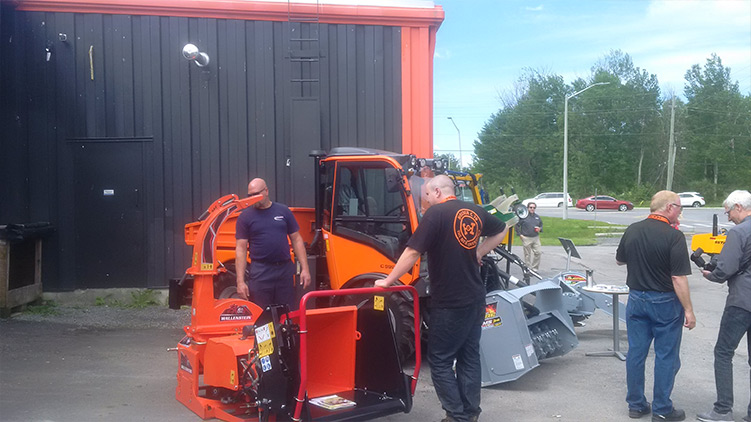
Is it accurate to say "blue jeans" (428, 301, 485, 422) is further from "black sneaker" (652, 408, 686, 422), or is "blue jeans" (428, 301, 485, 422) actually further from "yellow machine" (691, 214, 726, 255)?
"yellow machine" (691, 214, 726, 255)

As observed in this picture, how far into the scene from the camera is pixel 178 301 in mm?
6844

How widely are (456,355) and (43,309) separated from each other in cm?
742

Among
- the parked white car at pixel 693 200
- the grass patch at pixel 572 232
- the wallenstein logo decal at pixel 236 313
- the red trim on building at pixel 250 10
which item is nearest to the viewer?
the wallenstein logo decal at pixel 236 313

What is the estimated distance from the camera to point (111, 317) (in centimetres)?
983

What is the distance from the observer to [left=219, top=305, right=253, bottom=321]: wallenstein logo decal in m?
5.98

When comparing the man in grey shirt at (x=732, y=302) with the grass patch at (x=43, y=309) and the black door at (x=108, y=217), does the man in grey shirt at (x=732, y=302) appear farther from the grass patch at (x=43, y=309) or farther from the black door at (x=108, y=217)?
the grass patch at (x=43, y=309)

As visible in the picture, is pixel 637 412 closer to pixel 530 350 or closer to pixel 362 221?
pixel 530 350

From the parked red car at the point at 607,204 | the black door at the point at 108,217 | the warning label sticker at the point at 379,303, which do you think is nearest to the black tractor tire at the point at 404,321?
the warning label sticker at the point at 379,303

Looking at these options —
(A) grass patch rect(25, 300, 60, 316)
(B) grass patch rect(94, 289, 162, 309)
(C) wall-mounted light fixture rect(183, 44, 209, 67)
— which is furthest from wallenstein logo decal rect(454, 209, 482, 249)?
(A) grass patch rect(25, 300, 60, 316)

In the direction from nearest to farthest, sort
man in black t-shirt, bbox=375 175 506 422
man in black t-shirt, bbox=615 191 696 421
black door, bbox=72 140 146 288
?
man in black t-shirt, bbox=375 175 506 422, man in black t-shirt, bbox=615 191 696 421, black door, bbox=72 140 146 288

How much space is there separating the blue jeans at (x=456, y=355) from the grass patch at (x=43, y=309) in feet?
23.1

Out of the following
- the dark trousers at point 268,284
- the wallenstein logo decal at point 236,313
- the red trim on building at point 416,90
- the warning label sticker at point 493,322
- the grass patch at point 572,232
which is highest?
the red trim on building at point 416,90

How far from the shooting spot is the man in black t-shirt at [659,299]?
5.46 metres

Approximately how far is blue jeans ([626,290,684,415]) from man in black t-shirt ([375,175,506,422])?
1413mm
